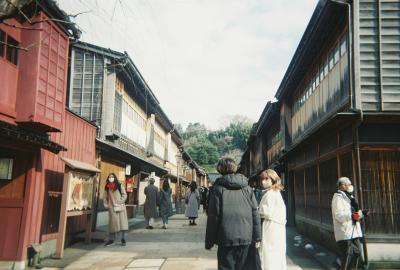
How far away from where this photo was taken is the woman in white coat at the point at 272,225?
5.97 metres

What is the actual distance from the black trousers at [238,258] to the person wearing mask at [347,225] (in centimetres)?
238

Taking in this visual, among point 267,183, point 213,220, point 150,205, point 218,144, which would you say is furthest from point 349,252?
point 218,144

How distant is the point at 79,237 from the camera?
11.6m

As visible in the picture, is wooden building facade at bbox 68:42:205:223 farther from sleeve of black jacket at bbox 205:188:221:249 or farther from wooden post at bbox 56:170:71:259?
sleeve of black jacket at bbox 205:188:221:249

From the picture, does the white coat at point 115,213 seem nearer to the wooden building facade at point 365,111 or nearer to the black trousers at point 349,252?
the wooden building facade at point 365,111

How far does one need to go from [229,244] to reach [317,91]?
8.52 meters

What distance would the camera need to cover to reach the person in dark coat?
4.99m

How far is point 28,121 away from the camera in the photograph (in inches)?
320

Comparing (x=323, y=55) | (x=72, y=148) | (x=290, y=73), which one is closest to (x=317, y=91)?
(x=323, y=55)

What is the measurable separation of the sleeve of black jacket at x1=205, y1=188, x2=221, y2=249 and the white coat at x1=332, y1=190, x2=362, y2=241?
2.87 metres

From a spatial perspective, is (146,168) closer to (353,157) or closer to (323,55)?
(323,55)

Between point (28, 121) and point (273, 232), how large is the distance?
5.35 metres

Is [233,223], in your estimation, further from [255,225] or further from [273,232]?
[273,232]

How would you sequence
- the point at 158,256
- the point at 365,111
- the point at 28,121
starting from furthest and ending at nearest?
the point at 158,256 → the point at 365,111 → the point at 28,121
